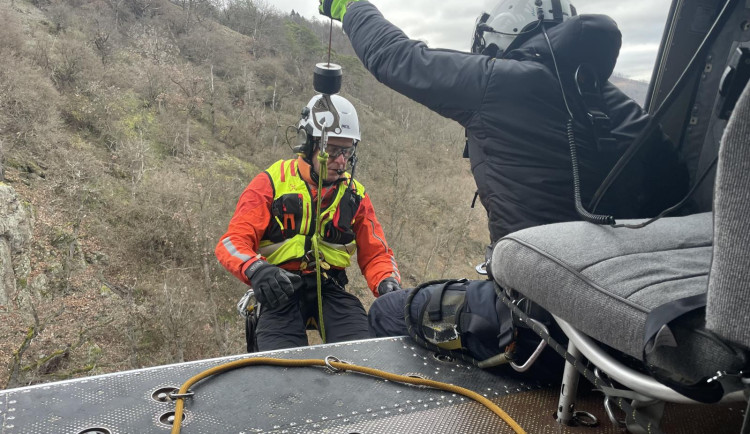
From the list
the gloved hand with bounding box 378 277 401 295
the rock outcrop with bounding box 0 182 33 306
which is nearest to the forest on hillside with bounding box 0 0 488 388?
the rock outcrop with bounding box 0 182 33 306

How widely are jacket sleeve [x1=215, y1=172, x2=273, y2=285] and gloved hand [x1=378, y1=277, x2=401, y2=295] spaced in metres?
0.92

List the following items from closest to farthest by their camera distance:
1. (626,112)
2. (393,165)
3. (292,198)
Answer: (626,112) < (292,198) < (393,165)

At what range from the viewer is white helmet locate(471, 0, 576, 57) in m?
2.10

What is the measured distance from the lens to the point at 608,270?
128cm

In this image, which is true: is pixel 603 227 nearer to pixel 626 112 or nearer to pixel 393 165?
pixel 626 112

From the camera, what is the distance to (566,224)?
61.0 inches

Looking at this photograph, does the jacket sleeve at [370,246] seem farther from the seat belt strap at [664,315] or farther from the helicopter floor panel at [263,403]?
the seat belt strap at [664,315]

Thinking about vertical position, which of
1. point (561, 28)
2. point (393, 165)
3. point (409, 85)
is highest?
point (561, 28)

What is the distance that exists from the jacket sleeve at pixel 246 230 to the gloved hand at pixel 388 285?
0.92 meters

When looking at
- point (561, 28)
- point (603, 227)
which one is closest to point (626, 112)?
point (561, 28)

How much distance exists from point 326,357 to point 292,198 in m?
1.62

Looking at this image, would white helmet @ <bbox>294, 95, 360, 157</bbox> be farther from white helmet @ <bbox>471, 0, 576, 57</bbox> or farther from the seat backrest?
the seat backrest

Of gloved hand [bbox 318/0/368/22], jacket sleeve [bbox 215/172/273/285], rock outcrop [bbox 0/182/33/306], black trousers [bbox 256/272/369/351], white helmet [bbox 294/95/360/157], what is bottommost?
rock outcrop [bbox 0/182/33/306]

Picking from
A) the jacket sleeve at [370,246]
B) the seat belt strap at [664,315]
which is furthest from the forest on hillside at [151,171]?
the seat belt strap at [664,315]
